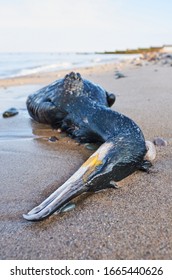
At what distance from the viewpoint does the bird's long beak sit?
1.70 metres

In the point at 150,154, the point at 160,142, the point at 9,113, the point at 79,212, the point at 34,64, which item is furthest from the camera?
the point at 34,64

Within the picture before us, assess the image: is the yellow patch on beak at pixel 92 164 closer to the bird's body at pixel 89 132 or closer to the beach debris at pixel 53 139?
the bird's body at pixel 89 132

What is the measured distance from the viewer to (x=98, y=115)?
2.68m

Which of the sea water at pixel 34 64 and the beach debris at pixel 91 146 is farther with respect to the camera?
the sea water at pixel 34 64

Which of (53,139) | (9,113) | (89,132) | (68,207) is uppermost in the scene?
(89,132)

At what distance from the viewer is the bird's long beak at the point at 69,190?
1.70 m

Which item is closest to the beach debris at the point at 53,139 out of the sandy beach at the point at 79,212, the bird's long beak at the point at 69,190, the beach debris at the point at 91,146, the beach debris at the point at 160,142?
the sandy beach at the point at 79,212

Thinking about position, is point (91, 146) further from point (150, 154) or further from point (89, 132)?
point (150, 154)

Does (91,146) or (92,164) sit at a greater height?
(92,164)

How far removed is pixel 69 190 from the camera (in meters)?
1.80

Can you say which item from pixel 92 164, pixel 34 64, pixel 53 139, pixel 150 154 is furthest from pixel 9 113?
pixel 34 64

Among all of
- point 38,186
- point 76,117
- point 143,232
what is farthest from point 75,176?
point 76,117

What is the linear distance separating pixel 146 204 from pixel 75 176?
0.44 meters

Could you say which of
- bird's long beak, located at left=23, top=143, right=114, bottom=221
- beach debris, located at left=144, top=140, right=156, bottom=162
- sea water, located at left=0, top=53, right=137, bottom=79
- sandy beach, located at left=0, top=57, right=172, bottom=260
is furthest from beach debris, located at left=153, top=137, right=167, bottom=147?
sea water, located at left=0, top=53, right=137, bottom=79
